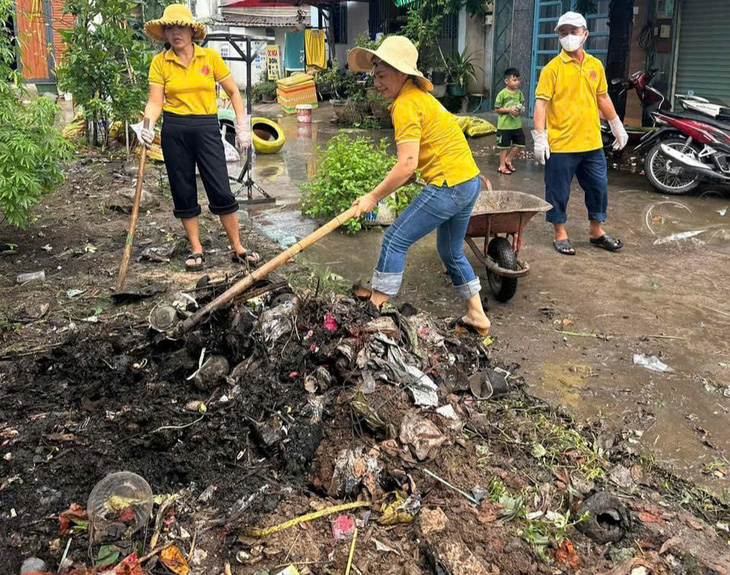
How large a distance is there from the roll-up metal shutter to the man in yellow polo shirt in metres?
5.63

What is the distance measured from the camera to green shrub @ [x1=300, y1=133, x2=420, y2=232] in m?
6.69

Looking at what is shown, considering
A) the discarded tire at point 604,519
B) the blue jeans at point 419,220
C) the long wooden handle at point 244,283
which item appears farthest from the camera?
the blue jeans at point 419,220

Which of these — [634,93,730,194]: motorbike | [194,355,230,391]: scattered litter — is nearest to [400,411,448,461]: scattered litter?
[194,355,230,391]: scattered litter

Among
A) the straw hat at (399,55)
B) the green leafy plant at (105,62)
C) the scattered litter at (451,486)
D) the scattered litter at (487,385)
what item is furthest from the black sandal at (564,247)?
the green leafy plant at (105,62)

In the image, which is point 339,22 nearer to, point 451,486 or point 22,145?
point 22,145

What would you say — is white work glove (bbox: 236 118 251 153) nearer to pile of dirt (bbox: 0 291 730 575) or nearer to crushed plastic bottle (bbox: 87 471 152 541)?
pile of dirt (bbox: 0 291 730 575)

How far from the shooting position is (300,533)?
2607mm

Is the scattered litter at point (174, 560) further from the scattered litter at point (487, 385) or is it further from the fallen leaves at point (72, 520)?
the scattered litter at point (487, 385)

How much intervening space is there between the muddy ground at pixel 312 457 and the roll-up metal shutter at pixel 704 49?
858 cm

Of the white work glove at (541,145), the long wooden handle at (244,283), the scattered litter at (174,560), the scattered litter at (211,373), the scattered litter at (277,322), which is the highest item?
the white work glove at (541,145)

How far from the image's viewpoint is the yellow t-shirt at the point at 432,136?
3859mm

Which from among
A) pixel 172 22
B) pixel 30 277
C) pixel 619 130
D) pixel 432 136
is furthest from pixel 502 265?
pixel 30 277

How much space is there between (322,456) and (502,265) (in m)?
2.47

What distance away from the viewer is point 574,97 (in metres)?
6.03
